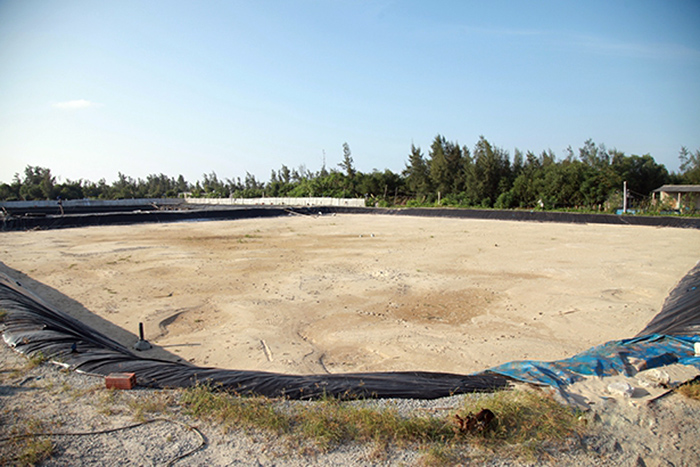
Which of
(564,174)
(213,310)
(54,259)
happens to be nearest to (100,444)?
(213,310)

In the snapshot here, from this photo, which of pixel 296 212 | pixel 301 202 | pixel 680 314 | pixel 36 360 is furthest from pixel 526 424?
pixel 301 202

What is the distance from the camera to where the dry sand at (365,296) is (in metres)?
6.07

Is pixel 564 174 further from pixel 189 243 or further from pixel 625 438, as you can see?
pixel 625 438

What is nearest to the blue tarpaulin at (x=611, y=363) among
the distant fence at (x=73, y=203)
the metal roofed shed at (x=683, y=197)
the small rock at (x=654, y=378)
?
the small rock at (x=654, y=378)

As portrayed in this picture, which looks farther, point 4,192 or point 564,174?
point 4,192

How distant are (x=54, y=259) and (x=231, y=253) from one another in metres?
5.87

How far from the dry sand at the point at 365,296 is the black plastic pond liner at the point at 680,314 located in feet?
1.05

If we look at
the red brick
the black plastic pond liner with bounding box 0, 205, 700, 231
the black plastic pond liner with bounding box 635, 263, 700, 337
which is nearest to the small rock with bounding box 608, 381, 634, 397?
the black plastic pond liner with bounding box 635, 263, 700, 337

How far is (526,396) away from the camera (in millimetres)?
3650

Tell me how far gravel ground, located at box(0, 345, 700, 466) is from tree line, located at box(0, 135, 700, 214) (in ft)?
104

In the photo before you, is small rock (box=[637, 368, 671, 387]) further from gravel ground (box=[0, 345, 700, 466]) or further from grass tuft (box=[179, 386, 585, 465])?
grass tuft (box=[179, 386, 585, 465])

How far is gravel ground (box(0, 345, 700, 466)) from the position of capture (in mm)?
2863

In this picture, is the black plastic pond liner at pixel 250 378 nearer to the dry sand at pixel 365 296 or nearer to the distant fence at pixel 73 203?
the dry sand at pixel 365 296

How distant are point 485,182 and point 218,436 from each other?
132ft
